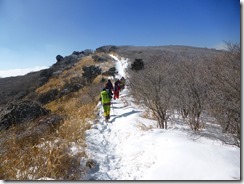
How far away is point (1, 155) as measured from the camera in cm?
456

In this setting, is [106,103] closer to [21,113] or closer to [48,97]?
[21,113]

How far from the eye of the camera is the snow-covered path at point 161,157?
3250mm

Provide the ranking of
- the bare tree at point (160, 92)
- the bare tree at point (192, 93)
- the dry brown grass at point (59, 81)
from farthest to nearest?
the dry brown grass at point (59, 81) < the bare tree at point (160, 92) < the bare tree at point (192, 93)

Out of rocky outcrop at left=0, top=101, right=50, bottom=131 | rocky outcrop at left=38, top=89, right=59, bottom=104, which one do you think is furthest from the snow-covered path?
rocky outcrop at left=38, top=89, right=59, bottom=104

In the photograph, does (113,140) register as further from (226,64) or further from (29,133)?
(226,64)

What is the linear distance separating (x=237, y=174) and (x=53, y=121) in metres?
5.00

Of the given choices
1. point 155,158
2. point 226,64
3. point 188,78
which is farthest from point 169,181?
point 188,78

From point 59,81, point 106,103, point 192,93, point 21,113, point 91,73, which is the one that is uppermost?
point 91,73

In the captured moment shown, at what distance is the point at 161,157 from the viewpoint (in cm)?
384

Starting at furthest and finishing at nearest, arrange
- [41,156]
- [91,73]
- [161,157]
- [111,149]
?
[91,73] → [111,149] → [41,156] → [161,157]

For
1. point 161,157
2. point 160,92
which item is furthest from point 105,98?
point 161,157

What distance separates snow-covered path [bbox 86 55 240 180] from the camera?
3.25m

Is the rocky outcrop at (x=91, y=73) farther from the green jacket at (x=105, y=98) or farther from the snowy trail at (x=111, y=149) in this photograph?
the snowy trail at (x=111, y=149)

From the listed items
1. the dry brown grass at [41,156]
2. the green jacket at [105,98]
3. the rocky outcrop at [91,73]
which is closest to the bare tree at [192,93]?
the dry brown grass at [41,156]
